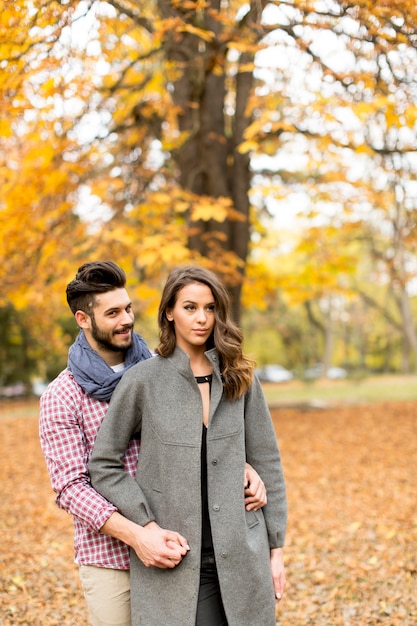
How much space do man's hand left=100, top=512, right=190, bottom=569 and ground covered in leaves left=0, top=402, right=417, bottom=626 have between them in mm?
2515

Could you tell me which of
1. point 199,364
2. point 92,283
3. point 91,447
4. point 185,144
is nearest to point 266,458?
point 199,364

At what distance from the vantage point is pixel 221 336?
2463mm

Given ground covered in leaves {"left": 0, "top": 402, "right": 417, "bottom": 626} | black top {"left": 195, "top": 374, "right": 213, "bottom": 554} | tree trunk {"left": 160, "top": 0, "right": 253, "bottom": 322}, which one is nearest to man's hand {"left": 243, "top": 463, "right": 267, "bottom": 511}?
black top {"left": 195, "top": 374, "right": 213, "bottom": 554}

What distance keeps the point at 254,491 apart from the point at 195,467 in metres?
0.26

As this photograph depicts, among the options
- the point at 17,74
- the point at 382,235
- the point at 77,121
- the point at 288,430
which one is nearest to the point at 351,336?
the point at 382,235

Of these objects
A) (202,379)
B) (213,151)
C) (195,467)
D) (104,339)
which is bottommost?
(195,467)

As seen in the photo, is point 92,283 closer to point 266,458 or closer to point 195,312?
point 195,312

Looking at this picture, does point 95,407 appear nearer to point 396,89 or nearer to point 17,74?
point 17,74

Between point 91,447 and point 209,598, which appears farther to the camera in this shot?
point 91,447

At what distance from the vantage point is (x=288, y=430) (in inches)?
432

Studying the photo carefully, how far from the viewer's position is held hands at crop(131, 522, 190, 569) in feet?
7.31

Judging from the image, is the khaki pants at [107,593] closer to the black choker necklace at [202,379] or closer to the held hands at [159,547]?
the held hands at [159,547]

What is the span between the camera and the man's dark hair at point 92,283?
8.38 ft

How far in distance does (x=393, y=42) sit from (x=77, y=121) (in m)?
4.65
